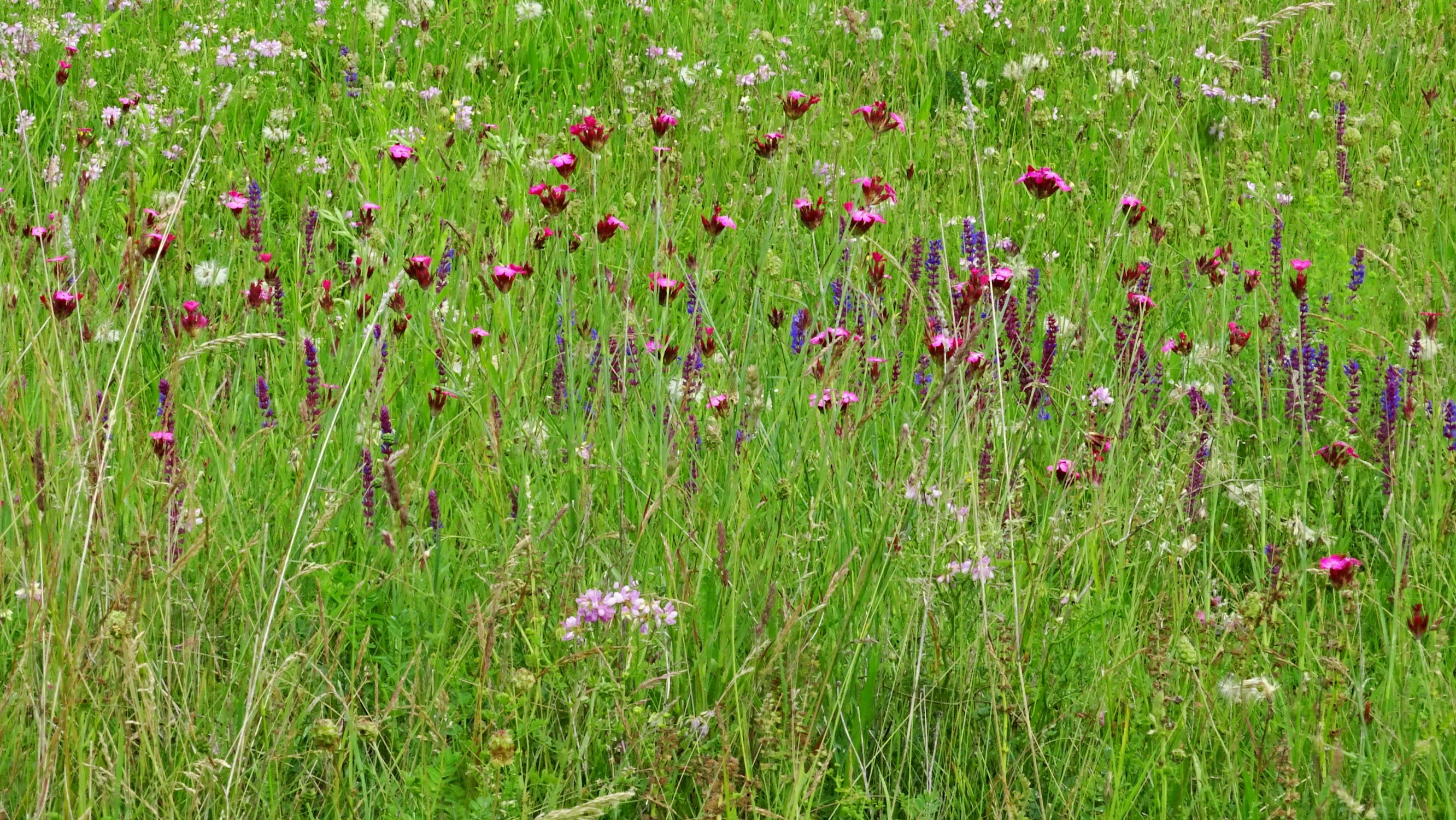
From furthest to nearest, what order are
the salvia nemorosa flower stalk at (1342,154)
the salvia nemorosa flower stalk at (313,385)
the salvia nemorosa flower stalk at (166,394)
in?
the salvia nemorosa flower stalk at (1342,154) → the salvia nemorosa flower stalk at (313,385) → the salvia nemorosa flower stalk at (166,394)

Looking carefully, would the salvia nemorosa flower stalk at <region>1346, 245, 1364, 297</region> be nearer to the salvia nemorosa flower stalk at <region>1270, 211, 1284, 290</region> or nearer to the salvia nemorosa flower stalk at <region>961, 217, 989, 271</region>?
the salvia nemorosa flower stalk at <region>1270, 211, 1284, 290</region>

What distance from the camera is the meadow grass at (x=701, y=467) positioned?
145 cm

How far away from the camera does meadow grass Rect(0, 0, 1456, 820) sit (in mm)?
1454

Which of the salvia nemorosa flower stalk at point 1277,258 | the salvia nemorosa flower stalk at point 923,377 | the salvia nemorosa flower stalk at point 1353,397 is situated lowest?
the salvia nemorosa flower stalk at point 1353,397

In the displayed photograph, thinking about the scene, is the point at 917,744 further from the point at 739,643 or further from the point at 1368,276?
the point at 1368,276

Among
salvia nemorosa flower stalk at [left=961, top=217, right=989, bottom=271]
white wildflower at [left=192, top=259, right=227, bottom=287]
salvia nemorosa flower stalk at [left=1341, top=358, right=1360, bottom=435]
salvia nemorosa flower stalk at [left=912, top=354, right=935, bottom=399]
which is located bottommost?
salvia nemorosa flower stalk at [left=1341, top=358, right=1360, bottom=435]

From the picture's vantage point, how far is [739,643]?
5.51 ft

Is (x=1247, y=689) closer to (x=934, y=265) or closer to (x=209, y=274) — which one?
(x=934, y=265)

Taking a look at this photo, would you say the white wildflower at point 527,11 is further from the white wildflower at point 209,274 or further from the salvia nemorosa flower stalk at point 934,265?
the salvia nemorosa flower stalk at point 934,265

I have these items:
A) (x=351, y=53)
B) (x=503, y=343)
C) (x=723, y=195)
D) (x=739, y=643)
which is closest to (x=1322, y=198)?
(x=723, y=195)

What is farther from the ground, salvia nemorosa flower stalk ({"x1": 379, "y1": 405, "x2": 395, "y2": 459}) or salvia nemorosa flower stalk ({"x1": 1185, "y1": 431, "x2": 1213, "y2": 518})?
salvia nemorosa flower stalk ({"x1": 379, "y1": 405, "x2": 395, "y2": 459})

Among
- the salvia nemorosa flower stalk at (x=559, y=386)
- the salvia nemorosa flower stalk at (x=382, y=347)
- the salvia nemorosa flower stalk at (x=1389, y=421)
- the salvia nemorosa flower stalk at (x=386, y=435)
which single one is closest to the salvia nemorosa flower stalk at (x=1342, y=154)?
the salvia nemorosa flower stalk at (x=1389, y=421)

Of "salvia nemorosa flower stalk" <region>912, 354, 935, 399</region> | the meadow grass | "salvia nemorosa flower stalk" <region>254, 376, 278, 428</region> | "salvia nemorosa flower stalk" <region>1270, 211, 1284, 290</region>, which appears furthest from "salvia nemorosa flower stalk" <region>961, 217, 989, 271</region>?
"salvia nemorosa flower stalk" <region>254, 376, 278, 428</region>

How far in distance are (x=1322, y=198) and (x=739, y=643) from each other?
2.39m
